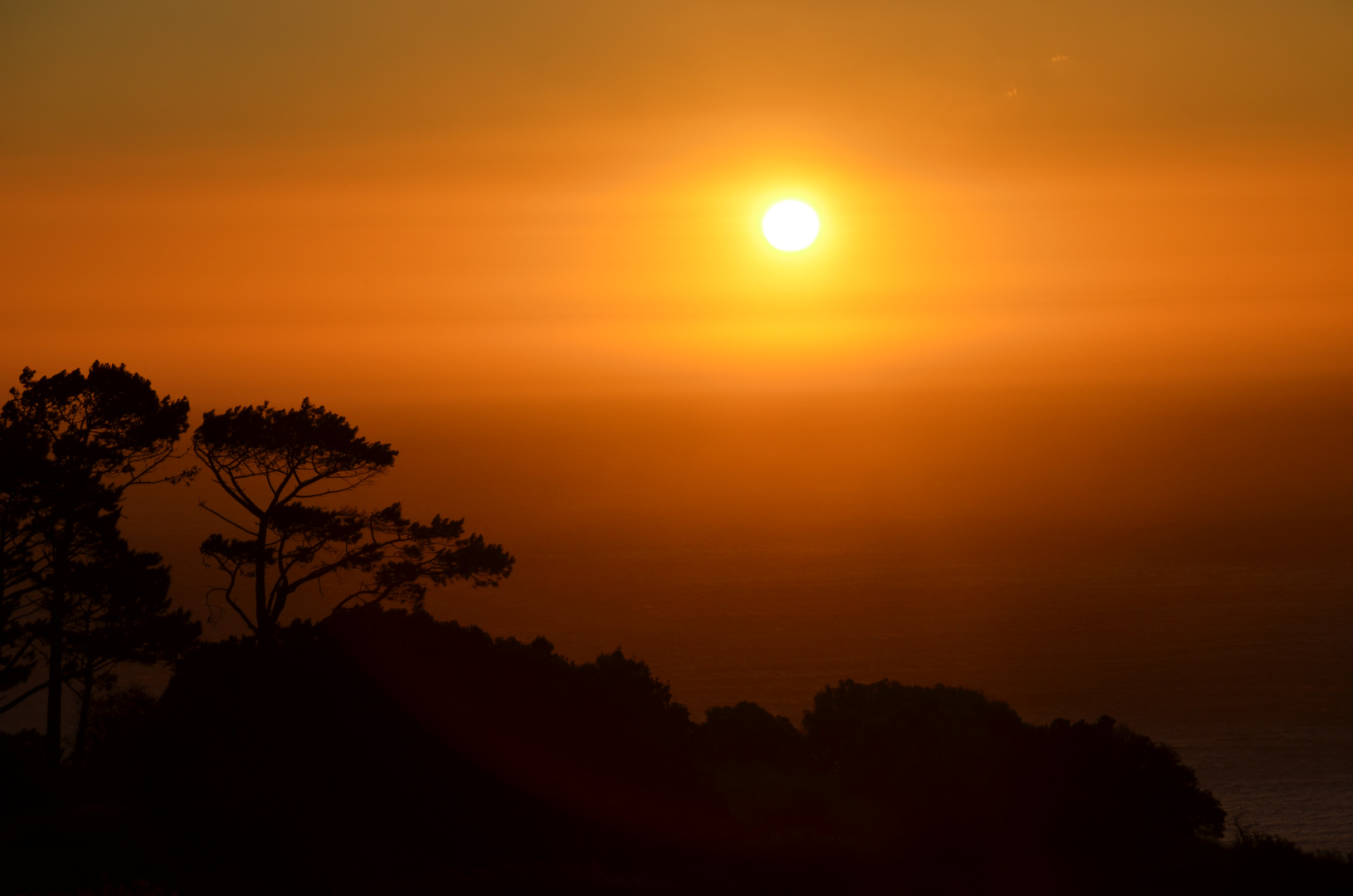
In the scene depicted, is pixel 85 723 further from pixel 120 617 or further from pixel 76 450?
pixel 76 450

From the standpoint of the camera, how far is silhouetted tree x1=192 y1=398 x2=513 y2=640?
21781 millimetres

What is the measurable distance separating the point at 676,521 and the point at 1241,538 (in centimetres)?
8938

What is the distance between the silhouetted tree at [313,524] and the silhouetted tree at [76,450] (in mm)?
1375

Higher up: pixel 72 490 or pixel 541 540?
pixel 541 540

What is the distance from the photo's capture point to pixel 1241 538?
475ft

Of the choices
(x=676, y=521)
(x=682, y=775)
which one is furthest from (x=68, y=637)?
(x=676, y=521)

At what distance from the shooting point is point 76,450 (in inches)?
863

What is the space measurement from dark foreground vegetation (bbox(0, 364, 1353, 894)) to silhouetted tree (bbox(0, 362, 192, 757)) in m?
0.06

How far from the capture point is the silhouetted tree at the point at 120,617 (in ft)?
77.2

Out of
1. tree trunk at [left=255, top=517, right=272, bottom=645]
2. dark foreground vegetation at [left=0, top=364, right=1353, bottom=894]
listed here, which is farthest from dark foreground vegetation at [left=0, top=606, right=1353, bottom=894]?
tree trunk at [left=255, top=517, right=272, bottom=645]

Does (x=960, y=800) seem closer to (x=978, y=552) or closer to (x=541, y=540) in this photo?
(x=978, y=552)

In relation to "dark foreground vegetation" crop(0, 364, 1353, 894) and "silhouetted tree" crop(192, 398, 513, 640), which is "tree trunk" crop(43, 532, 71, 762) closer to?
"dark foreground vegetation" crop(0, 364, 1353, 894)

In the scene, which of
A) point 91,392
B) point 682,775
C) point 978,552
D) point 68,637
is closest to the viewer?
point 682,775

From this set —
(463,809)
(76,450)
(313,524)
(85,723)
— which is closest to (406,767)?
(463,809)
